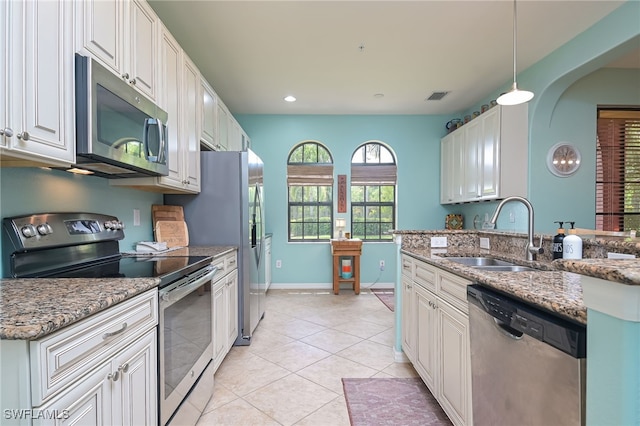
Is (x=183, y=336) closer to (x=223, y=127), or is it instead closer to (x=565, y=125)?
(x=223, y=127)

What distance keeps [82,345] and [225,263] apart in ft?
5.01

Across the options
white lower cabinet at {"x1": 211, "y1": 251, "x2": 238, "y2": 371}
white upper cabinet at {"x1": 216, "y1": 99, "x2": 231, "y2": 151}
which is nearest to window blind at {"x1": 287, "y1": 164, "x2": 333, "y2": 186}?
white upper cabinet at {"x1": 216, "y1": 99, "x2": 231, "y2": 151}

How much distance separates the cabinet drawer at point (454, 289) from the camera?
1.43 meters

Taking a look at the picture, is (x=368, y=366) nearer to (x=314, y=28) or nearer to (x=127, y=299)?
(x=127, y=299)

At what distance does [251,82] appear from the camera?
3615 mm

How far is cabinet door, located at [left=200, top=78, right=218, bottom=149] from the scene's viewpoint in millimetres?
2732

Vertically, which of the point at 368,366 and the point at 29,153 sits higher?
the point at 29,153

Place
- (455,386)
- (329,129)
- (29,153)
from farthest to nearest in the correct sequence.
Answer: (329,129) < (455,386) < (29,153)

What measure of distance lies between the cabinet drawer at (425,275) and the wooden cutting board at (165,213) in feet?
6.51

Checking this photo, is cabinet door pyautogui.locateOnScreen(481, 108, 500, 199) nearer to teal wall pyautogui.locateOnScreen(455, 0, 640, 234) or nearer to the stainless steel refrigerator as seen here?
teal wall pyautogui.locateOnScreen(455, 0, 640, 234)

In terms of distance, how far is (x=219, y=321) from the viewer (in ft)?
7.26

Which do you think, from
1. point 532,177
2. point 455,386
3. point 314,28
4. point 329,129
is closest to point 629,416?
point 455,386

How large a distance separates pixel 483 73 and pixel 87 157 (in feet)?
12.5

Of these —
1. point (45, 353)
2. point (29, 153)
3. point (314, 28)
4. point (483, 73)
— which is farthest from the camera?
point (483, 73)
